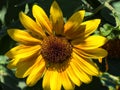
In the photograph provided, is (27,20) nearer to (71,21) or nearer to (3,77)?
(71,21)

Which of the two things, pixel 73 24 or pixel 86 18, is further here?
pixel 86 18

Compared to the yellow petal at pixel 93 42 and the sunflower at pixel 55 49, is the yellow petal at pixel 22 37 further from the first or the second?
the yellow petal at pixel 93 42

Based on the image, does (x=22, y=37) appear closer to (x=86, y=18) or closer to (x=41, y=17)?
(x=41, y=17)

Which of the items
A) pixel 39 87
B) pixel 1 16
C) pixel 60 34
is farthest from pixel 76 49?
pixel 1 16

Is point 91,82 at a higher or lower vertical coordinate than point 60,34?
lower

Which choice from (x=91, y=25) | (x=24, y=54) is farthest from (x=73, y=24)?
(x=24, y=54)

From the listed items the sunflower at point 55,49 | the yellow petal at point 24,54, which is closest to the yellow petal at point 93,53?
the sunflower at point 55,49
